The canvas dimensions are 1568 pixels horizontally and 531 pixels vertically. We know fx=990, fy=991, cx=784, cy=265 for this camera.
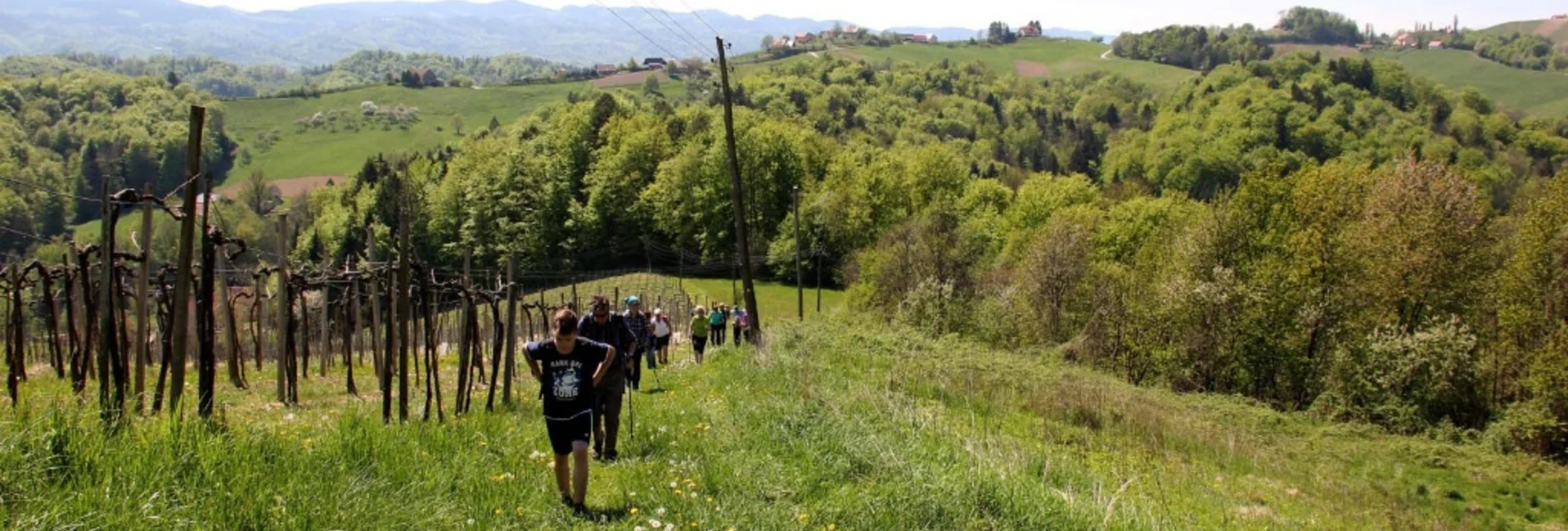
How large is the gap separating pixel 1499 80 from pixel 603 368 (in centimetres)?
20920

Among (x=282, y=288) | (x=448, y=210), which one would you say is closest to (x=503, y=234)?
(x=448, y=210)

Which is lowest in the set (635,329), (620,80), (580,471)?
(635,329)

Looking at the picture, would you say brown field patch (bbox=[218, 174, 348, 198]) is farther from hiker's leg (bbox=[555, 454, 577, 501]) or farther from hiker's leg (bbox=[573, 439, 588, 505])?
hiker's leg (bbox=[573, 439, 588, 505])

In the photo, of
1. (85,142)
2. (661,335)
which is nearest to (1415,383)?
(661,335)

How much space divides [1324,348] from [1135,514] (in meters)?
27.8

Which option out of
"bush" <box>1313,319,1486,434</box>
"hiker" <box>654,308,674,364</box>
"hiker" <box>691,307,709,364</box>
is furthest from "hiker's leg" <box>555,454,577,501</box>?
"bush" <box>1313,319,1486,434</box>

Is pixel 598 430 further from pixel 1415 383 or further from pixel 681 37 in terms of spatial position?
pixel 1415 383

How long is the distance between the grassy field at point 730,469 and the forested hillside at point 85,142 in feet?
325

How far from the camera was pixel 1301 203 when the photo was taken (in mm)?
33531

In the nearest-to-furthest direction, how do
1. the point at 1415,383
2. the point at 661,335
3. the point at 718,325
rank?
1. the point at 661,335
2. the point at 1415,383
3. the point at 718,325

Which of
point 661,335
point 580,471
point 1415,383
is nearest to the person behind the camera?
point 580,471

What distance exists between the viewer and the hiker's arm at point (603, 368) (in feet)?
26.2

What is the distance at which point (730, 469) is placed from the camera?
28.5 feet

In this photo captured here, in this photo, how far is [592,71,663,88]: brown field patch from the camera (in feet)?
596
